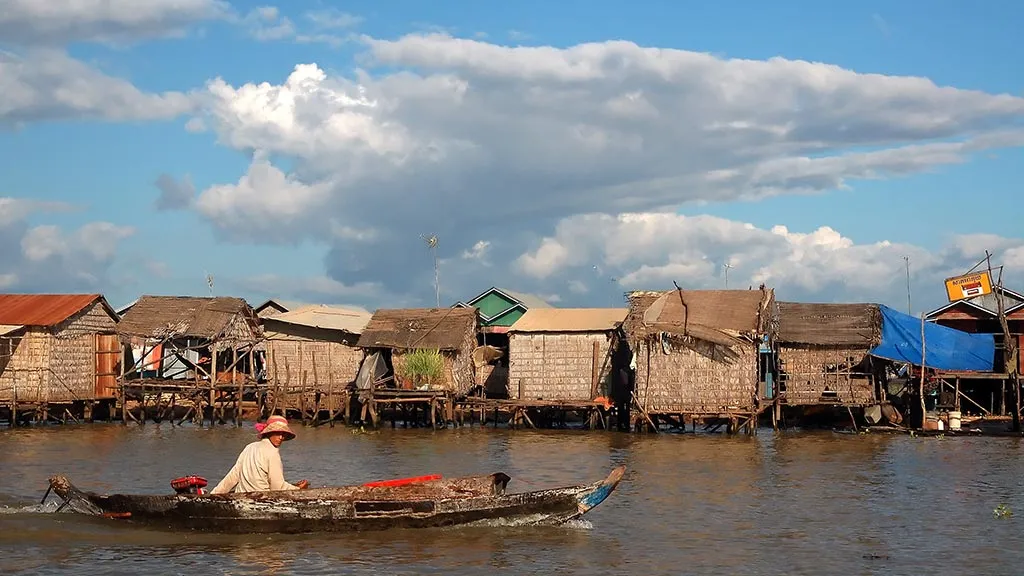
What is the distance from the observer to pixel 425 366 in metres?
32.0

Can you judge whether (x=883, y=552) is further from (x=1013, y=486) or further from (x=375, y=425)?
(x=375, y=425)

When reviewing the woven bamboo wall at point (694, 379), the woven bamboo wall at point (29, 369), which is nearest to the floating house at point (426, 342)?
the woven bamboo wall at point (694, 379)

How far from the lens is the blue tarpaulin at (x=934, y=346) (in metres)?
29.6

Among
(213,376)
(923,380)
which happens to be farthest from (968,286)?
(213,376)

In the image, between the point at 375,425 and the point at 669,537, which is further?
the point at 375,425

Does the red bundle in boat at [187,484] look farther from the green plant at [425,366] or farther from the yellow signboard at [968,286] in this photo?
the yellow signboard at [968,286]

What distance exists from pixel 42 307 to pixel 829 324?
22417mm

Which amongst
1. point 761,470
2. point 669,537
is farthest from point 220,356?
point 669,537

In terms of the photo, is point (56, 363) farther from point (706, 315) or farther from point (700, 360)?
point (706, 315)

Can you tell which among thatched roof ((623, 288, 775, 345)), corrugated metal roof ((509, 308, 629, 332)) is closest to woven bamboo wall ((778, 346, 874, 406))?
thatched roof ((623, 288, 775, 345))

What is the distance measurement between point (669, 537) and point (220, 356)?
2519 centimetres

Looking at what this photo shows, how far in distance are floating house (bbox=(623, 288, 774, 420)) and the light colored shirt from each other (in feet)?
53.4

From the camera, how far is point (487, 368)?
35.0 meters

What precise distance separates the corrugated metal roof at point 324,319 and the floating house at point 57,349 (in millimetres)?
4967
